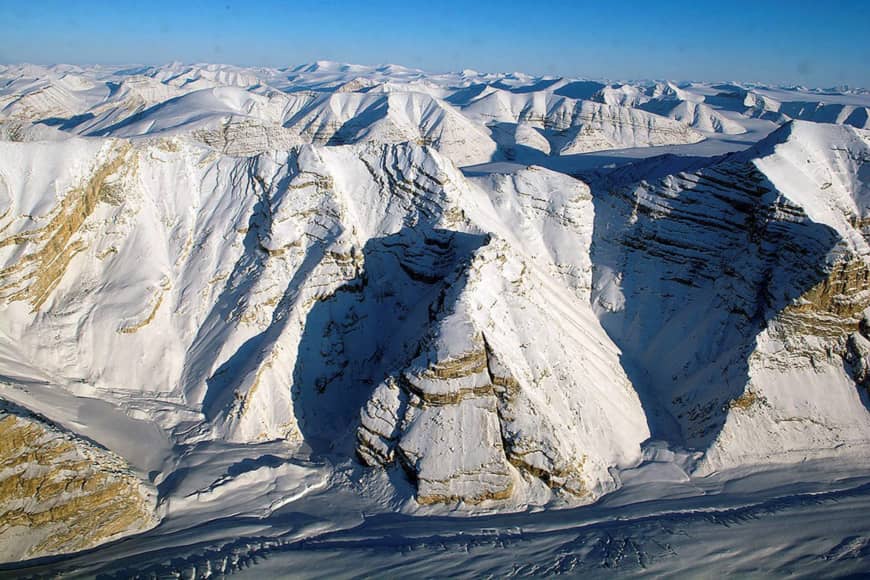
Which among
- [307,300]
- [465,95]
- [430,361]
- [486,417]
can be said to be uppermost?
[465,95]

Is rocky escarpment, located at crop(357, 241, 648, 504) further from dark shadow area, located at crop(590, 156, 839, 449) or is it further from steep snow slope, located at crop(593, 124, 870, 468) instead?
steep snow slope, located at crop(593, 124, 870, 468)

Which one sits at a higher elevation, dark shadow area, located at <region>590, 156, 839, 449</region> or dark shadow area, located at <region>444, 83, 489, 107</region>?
dark shadow area, located at <region>444, 83, 489, 107</region>

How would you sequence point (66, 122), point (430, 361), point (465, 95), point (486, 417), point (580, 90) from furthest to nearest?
point (580, 90) < point (465, 95) < point (66, 122) < point (430, 361) < point (486, 417)

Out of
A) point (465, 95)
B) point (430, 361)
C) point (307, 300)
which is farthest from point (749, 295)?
point (465, 95)

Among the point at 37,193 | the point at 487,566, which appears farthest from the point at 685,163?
the point at 37,193

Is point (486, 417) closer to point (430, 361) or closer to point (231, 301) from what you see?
point (430, 361)

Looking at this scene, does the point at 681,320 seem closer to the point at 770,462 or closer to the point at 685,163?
the point at 770,462

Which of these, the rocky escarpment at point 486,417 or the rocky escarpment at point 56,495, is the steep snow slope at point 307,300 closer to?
the rocky escarpment at point 486,417

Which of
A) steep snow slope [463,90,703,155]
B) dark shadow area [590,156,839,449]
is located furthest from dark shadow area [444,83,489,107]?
dark shadow area [590,156,839,449]
